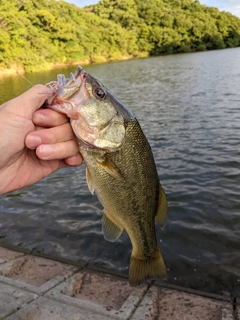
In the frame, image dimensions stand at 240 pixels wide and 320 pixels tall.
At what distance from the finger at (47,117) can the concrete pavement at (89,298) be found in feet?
6.43

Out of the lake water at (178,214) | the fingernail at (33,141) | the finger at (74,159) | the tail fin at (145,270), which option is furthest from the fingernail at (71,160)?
the lake water at (178,214)

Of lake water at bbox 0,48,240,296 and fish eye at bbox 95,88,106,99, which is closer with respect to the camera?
fish eye at bbox 95,88,106,99

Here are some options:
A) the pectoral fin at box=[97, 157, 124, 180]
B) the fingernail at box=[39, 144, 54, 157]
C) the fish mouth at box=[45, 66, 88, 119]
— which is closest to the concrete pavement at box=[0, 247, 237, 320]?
the pectoral fin at box=[97, 157, 124, 180]

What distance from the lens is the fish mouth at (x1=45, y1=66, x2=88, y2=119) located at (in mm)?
2275

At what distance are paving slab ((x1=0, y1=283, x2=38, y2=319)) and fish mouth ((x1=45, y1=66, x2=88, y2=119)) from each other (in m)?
2.19

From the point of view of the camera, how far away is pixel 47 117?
2.44 metres

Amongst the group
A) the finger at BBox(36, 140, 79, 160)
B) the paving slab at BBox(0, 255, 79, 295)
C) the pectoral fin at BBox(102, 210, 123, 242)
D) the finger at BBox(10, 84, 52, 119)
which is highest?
the finger at BBox(10, 84, 52, 119)

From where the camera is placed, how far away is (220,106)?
15.4m

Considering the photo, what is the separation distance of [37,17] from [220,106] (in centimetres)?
6251

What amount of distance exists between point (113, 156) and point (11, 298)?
2.13 metres

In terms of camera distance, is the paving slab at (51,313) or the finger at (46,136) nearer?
the finger at (46,136)

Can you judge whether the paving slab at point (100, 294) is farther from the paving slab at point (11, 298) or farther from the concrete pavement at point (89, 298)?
the paving slab at point (11, 298)

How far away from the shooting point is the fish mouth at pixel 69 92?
2275mm

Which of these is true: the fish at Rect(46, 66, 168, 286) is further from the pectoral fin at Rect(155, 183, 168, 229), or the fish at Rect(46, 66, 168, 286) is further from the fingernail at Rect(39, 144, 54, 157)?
the fingernail at Rect(39, 144, 54, 157)
